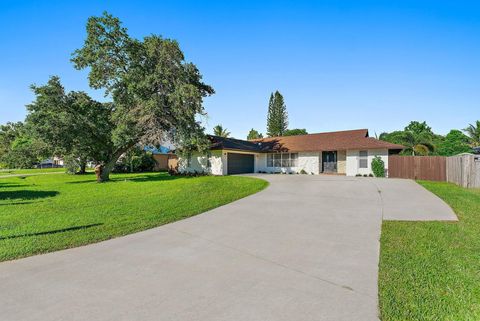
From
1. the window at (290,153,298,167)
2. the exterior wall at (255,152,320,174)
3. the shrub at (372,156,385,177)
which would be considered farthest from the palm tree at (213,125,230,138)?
the shrub at (372,156,385,177)

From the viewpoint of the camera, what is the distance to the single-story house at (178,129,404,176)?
21719 millimetres

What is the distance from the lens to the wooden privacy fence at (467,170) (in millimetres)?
13562

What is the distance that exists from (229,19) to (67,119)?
13.0m

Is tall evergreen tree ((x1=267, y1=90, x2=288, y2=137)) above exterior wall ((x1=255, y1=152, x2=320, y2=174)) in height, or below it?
above

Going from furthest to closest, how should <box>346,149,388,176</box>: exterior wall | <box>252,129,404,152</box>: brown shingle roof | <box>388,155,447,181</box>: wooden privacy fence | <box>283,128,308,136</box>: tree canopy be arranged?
<box>283,128,308,136</box>: tree canopy
<box>252,129,404,152</box>: brown shingle roof
<box>346,149,388,176</box>: exterior wall
<box>388,155,447,181</box>: wooden privacy fence

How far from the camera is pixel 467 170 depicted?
1388cm

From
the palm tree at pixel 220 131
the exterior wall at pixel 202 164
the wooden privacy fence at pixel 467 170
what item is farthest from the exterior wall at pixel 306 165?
the palm tree at pixel 220 131

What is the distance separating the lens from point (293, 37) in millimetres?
13633

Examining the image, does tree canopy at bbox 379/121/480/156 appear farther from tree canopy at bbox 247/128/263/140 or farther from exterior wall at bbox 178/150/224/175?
tree canopy at bbox 247/128/263/140

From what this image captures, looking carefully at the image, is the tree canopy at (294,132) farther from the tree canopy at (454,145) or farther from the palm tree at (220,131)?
the tree canopy at (454,145)

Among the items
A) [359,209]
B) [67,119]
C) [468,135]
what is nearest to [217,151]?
[67,119]

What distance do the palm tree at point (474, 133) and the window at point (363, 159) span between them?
24.9m

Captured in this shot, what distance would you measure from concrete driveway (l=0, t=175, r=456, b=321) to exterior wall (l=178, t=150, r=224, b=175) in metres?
16.7

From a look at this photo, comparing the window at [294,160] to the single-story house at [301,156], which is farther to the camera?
the window at [294,160]
